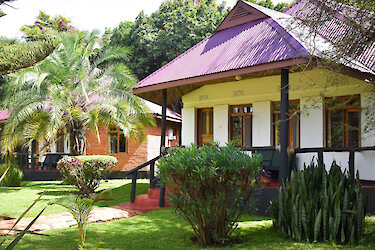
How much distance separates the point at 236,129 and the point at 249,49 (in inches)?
160

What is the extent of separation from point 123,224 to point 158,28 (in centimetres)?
2143

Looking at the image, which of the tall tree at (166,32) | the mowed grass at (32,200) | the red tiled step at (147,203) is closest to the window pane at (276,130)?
the red tiled step at (147,203)

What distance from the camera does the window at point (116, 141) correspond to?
2128cm

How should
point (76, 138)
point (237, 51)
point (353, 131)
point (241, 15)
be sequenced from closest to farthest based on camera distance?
point (237, 51) → point (353, 131) → point (241, 15) → point (76, 138)

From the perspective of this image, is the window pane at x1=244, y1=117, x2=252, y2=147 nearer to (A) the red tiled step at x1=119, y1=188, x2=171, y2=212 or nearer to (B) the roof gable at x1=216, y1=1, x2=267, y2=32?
(B) the roof gable at x1=216, y1=1, x2=267, y2=32

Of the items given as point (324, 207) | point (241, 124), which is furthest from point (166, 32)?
point (324, 207)

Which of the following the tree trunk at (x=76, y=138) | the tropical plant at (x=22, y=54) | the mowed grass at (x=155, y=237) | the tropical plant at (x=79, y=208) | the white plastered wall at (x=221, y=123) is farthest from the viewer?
the tree trunk at (x=76, y=138)

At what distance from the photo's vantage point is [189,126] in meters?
14.4

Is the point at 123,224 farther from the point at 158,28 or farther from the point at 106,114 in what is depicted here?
the point at 158,28

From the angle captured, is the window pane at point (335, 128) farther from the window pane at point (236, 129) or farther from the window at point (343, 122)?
the window pane at point (236, 129)

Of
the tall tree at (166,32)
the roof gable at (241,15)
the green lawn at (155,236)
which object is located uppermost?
the tall tree at (166,32)

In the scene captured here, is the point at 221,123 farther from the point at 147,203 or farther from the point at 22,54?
the point at 22,54

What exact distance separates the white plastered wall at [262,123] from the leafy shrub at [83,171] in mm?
5157

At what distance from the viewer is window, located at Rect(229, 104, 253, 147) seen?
1305cm
